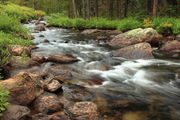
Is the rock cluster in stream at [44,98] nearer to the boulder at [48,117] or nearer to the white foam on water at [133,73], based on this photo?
the boulder at [48,117]

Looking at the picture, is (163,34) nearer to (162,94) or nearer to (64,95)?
(162,94)

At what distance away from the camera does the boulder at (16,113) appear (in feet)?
11.6

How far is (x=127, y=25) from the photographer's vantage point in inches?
687

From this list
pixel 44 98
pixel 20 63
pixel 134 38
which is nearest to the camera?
pixel 44 98

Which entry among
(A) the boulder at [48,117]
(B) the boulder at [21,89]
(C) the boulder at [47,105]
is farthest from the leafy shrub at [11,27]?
(A) the boulder at [48,117]

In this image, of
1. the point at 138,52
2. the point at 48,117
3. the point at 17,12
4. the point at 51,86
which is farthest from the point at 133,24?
the point at 17,12

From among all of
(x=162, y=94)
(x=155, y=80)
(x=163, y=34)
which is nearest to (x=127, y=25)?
(x=163, y=34)

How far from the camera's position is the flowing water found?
5.00 metres

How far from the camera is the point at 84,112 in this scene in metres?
4.26

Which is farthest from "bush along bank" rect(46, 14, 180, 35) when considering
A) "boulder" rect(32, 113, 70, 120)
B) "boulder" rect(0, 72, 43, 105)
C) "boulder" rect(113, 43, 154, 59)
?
"boulder" rect(32, 113, 70, 120)

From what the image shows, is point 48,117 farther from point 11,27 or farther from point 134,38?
point 134,38

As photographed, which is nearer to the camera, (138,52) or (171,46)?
(138,52)

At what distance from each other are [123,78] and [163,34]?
8.34m

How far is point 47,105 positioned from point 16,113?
2.78ft
